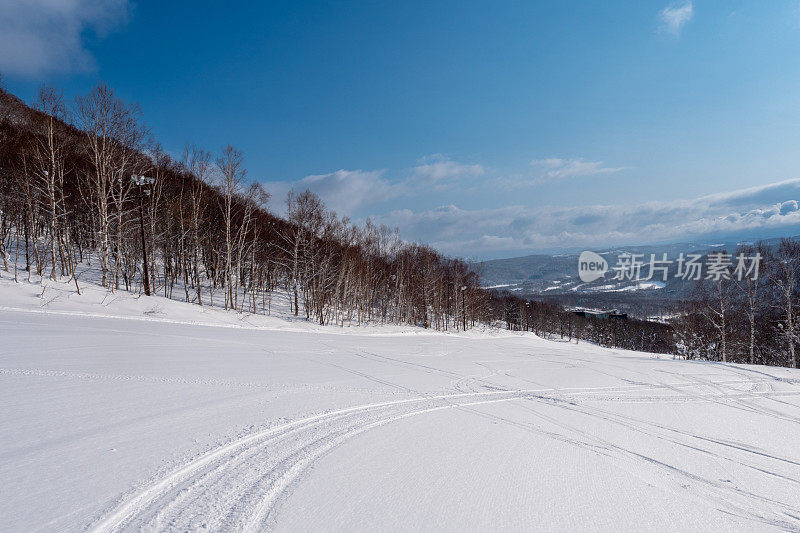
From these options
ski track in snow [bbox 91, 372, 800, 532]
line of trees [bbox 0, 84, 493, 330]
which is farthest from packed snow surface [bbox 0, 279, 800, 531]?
line of trees [bbox 0, 84, 493, 330]

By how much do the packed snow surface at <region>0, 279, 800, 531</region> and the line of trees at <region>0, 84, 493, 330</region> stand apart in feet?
56.4

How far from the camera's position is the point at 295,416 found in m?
6.38

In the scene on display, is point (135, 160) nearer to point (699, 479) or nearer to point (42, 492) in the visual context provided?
point (42, 492)

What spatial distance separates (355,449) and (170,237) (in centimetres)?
3839

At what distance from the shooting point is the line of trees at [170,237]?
999 inches

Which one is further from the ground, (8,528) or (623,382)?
(8,528)

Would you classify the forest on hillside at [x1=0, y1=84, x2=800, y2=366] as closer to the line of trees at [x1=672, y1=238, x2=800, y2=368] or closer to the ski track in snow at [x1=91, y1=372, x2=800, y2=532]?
the line of trees at [x1=672, y1=238, x2=800, y2=368]

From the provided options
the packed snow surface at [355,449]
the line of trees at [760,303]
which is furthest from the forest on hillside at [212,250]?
the packed snow surface at [355,449]

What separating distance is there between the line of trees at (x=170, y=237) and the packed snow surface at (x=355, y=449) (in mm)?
17181

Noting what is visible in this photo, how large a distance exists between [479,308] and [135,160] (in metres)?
52.7

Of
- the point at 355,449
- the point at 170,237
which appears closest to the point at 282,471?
the point at 355,449

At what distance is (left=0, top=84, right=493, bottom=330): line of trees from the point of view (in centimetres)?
2538

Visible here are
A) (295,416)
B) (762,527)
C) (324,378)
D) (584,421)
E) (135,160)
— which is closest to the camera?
(762,527)

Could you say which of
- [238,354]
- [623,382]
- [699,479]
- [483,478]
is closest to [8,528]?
[483,478]
